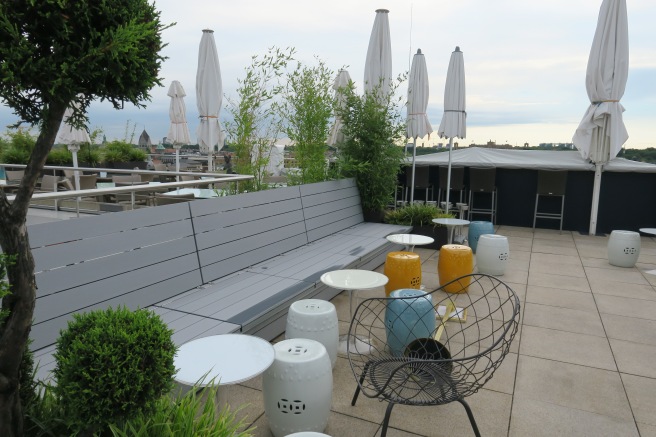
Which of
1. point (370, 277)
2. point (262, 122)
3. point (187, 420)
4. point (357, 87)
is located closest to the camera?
point (187, 420)

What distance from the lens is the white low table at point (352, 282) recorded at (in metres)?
3.28

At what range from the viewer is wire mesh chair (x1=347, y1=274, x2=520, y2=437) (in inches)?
89.0

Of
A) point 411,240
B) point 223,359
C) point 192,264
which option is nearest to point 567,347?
point 411,240

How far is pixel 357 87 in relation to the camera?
7.58 metres

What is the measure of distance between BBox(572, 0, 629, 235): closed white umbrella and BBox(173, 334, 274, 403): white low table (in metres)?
8.41

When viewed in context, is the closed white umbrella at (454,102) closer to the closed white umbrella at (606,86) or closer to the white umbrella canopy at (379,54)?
the white umbrella canopy at (379,54)

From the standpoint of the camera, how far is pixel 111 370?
1.58 m

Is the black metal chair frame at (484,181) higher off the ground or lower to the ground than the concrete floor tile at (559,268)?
higher

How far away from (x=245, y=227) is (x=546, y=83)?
784 cm

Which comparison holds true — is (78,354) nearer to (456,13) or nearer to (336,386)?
(336,386)

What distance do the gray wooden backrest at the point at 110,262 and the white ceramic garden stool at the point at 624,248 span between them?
5.86 m

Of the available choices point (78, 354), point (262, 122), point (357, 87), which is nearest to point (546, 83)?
point (357, 87)

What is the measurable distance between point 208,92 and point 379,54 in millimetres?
3350

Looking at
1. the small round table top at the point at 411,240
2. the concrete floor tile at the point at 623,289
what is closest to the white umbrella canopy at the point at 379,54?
the small round table top at the point at 411,240
